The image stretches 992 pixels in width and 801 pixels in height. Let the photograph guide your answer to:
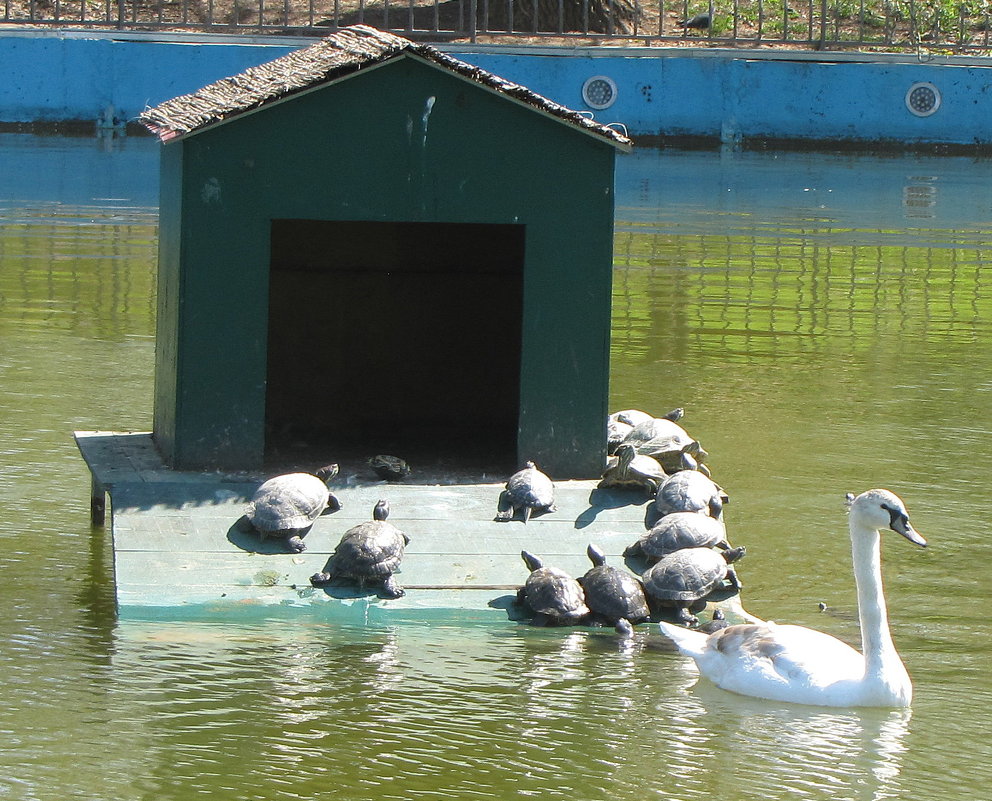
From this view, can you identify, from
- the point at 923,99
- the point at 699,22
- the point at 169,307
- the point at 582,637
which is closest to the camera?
the point at 582,637

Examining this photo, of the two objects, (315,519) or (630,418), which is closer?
(315,519)

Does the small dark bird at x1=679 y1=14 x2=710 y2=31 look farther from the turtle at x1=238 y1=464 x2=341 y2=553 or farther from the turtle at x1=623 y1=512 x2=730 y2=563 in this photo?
the turtle at x1=238 y1=464 x2=341 y2=553

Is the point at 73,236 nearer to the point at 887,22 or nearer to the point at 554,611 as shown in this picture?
the point at 554,611

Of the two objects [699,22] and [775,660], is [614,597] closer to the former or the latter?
[775,660]

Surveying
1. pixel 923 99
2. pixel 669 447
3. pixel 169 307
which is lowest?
pixel 669 447

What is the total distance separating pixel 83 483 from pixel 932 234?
1472 centimetres

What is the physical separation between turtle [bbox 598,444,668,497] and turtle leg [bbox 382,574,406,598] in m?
1.52

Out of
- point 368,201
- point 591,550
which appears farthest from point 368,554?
point 368,201

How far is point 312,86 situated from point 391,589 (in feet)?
8.71

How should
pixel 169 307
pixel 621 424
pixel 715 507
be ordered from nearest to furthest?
pixel 715 507
pixel 169 307
pixel 621 424

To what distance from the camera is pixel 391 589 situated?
726cm

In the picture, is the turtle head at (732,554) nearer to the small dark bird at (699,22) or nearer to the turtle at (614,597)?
the turtle at (614,597)

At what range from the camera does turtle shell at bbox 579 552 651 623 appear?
7172 mm

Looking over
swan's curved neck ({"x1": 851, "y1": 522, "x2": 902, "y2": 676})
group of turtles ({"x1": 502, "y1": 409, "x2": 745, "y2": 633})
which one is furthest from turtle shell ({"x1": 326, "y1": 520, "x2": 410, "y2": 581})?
swan's curved neck ({"x1": 851, "y1": 522, "x2": 902, "y2": 676})
